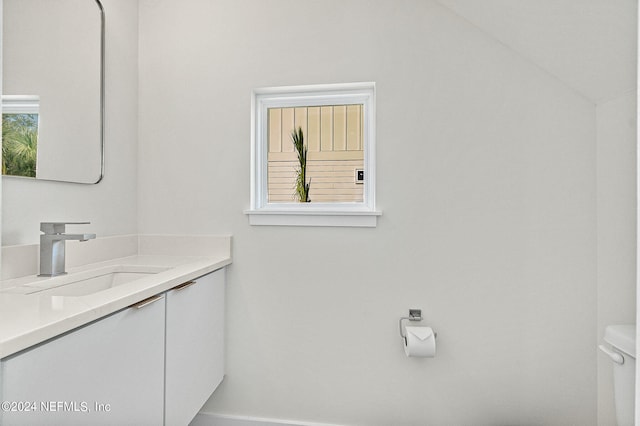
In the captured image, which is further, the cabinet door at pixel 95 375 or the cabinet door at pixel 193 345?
the cabinet door at pixel 193 345

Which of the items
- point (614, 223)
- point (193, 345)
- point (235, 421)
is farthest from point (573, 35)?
point (235, 421)

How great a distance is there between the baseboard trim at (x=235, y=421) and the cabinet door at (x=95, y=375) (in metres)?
0.69

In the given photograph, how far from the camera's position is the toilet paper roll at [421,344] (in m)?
1.51

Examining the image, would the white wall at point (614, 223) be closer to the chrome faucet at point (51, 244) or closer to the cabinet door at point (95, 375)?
the cabinet door at point (95, 375)

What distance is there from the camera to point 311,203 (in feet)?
6.00

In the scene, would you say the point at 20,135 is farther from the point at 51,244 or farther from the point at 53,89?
the point at 51,244

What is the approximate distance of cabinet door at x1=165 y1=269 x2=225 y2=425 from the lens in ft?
4.14

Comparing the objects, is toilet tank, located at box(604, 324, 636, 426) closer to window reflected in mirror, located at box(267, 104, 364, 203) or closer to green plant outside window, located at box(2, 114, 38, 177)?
window reflected in mirror, located at box(267, 104, 364, 203)

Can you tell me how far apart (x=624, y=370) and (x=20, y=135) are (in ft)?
7.59

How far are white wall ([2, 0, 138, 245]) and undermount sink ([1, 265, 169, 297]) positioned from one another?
8.3 inches

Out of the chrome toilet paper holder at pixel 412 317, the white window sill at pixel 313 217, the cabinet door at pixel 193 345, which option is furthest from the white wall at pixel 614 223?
the cabinet door at pixel 193 345

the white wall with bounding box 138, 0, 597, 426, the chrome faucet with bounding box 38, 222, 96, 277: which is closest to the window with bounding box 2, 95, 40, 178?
the chrome faucet with bounding box 38, 222, 96, 277

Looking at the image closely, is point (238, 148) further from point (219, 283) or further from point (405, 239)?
point (405, 239)

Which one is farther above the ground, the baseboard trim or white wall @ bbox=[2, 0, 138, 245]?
white wall @ bbox=[2, 0, 138, 245]
